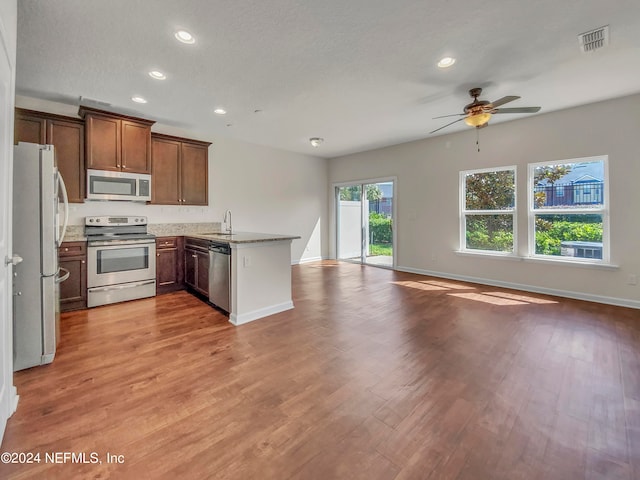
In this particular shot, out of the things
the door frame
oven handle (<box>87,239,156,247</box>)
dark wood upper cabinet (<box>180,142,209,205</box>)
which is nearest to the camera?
oven handle (<box>87,239,156,247</box>)

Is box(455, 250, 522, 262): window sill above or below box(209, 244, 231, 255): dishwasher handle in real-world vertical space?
below

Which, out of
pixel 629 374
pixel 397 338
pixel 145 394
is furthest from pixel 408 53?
pixel 145 394

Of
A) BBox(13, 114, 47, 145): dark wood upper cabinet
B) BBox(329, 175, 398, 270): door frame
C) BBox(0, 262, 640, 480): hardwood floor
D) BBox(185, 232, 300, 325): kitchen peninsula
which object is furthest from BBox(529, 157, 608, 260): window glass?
BBox(13, 114, 47, 145): dark wood upper cabinet

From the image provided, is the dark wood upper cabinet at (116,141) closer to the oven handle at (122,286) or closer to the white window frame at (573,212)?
the oven handle at (122,286)

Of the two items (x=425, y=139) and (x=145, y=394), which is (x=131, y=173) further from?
(x=425, y=139)

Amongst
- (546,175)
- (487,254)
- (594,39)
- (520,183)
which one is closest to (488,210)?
(520,183)

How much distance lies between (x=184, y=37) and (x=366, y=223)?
5621mm

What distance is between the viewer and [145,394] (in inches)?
81.9

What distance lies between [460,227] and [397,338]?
3484 mm

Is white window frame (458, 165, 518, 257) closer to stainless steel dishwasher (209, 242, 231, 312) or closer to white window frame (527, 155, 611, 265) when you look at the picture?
white window frame (527, 155, 611, 265)

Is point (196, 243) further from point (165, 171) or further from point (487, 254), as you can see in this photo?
point (487, 254)

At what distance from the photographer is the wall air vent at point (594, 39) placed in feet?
8.18

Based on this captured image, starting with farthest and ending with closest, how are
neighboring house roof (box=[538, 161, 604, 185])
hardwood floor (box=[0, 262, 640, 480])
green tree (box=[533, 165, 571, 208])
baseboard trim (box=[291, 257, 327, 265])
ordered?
1. baseboard trim (box=[291, 257, 327, 265])
2. green tree (box=[533, 165, 571, 208])
3. neighboring house roof (box=[538, 161, 604, 185])
4. hardwood floor (box=[0, 262, 640, 480])

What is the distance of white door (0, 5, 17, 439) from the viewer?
162cm
